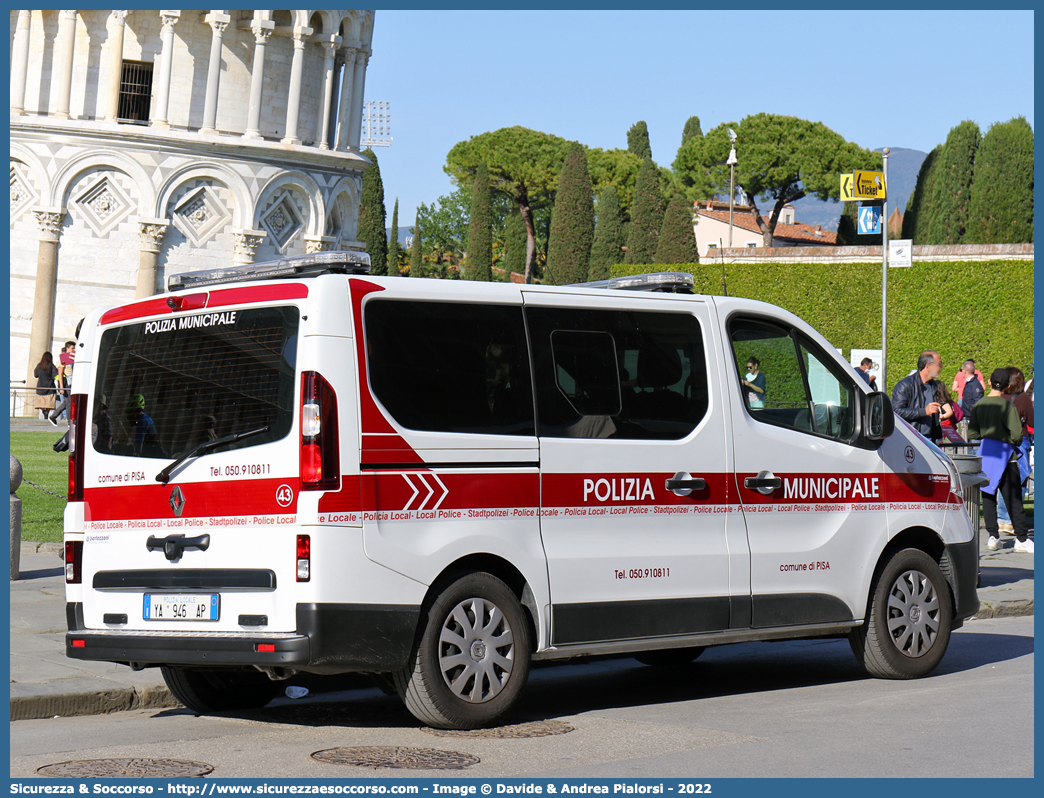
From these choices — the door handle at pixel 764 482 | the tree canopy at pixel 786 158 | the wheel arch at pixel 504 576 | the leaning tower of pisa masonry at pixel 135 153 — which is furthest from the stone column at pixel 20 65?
the tree canopy at pixel 786 158

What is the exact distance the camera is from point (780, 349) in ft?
27.4

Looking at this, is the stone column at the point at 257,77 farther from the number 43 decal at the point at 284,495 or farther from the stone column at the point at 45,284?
the number 43 decal at the point at 284,495

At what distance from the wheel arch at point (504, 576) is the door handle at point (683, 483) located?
1039 mm

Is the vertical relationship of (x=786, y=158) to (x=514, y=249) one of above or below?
above

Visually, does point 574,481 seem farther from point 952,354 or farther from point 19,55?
point 952,354

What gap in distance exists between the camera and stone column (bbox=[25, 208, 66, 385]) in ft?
127

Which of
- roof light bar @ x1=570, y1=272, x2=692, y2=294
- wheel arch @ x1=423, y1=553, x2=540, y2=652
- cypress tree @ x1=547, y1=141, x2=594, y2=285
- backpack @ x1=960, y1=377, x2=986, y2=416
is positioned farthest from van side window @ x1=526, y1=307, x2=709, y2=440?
Result: cypress tree @ x1=547, y1=141, x2=594, y2=285

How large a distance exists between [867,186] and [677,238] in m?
39.1

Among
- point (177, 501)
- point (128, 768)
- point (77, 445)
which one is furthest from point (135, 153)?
point (128, 768)

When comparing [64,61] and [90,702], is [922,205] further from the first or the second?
[90,702]

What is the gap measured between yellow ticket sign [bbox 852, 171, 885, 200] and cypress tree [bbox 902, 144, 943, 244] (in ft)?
131

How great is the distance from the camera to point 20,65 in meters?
39.3

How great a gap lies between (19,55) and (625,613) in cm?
3737
